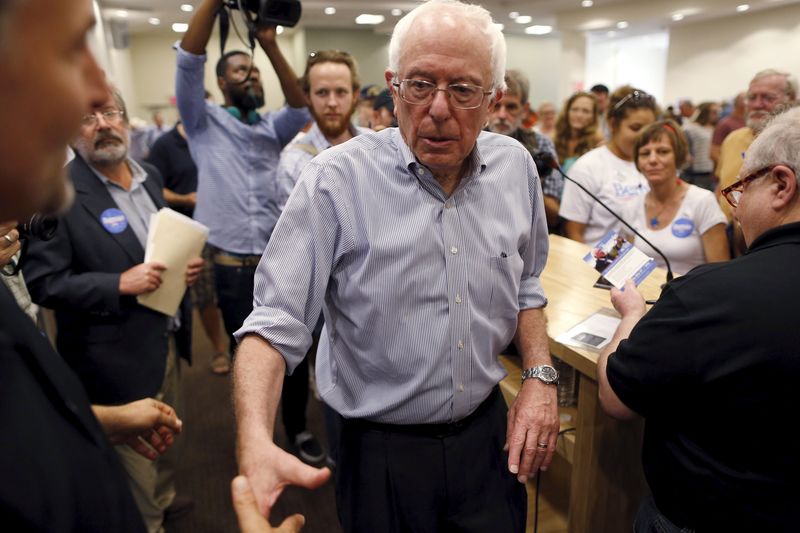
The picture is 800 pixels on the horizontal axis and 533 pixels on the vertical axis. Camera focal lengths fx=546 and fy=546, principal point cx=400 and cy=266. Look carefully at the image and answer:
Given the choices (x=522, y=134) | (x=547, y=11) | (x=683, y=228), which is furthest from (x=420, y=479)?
(x=547, y=11)

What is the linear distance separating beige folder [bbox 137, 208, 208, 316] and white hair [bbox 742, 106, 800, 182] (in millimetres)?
1601

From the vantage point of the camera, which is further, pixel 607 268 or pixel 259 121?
pixel 259 121

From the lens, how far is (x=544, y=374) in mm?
1223

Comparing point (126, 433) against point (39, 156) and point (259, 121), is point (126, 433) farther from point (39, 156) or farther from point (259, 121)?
point (259, 121)

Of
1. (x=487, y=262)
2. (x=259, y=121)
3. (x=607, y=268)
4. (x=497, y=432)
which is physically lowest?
(x=497, y=432)

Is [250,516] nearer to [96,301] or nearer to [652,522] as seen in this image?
[652,522]

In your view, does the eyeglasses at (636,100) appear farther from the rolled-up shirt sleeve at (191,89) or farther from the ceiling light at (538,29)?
the ceiling light at (538,29)

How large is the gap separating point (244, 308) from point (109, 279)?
84cm

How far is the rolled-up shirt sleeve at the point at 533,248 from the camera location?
1315 mm

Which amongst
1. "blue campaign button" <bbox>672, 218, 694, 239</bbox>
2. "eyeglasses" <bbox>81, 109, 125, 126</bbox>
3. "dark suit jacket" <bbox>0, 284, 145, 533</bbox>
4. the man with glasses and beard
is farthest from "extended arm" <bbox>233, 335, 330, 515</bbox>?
"blue campaign button" <bbox>672, 218, 694, 239</bbox>

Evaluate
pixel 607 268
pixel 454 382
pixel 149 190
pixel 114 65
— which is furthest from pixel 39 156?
pixel 114 65

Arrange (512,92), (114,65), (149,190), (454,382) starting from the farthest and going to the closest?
(114,65) → (512,92) → (149,190) → (454,382)

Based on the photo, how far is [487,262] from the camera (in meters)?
1.17

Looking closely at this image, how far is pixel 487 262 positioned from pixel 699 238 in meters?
1.58
